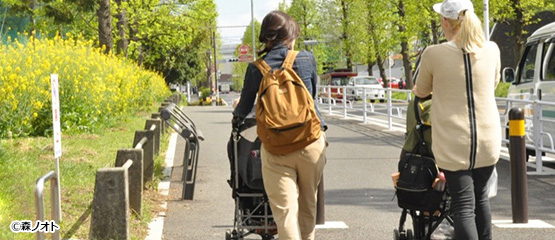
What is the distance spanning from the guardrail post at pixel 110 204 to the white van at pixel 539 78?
22.5ft

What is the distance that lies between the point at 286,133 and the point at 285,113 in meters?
0.11

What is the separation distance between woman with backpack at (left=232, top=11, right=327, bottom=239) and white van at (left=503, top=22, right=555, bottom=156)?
7.20 meters

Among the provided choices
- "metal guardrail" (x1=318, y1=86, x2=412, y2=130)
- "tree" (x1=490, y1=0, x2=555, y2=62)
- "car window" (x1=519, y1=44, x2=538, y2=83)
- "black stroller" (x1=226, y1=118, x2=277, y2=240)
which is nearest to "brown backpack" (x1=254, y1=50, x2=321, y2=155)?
"black stroller" (x1=226, y1=118, x2=277, y2=240)

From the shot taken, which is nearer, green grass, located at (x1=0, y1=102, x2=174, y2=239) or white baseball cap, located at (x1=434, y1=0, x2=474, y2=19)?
white baseball cap, located at (x1=434, y1=0, x2=474, y2=19)

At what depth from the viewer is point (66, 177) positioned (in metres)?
9.75

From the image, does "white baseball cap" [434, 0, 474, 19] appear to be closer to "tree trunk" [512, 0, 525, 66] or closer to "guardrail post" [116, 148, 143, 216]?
"guardrail post" [116, 148, 143, 216]

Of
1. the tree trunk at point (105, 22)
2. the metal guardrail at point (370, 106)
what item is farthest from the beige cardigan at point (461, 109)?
the tree trunk at point (105, 22)

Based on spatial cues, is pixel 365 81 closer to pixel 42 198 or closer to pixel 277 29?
pixel 277 29

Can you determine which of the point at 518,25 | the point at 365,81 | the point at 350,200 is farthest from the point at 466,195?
the point at 365,81

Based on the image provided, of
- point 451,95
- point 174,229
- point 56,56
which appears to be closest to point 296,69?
point 451,95

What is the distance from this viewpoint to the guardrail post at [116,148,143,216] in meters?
8.11

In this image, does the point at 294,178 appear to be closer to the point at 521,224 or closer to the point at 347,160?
the point at 521,224

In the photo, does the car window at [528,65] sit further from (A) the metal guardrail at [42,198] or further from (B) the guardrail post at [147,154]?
(A) the metal guardrail at [42,198]

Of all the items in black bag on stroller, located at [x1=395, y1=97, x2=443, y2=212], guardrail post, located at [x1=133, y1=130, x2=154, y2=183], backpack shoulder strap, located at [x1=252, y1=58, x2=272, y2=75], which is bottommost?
guardrail post, located at [x1=133, y1=130, x2=154, y2=183]
